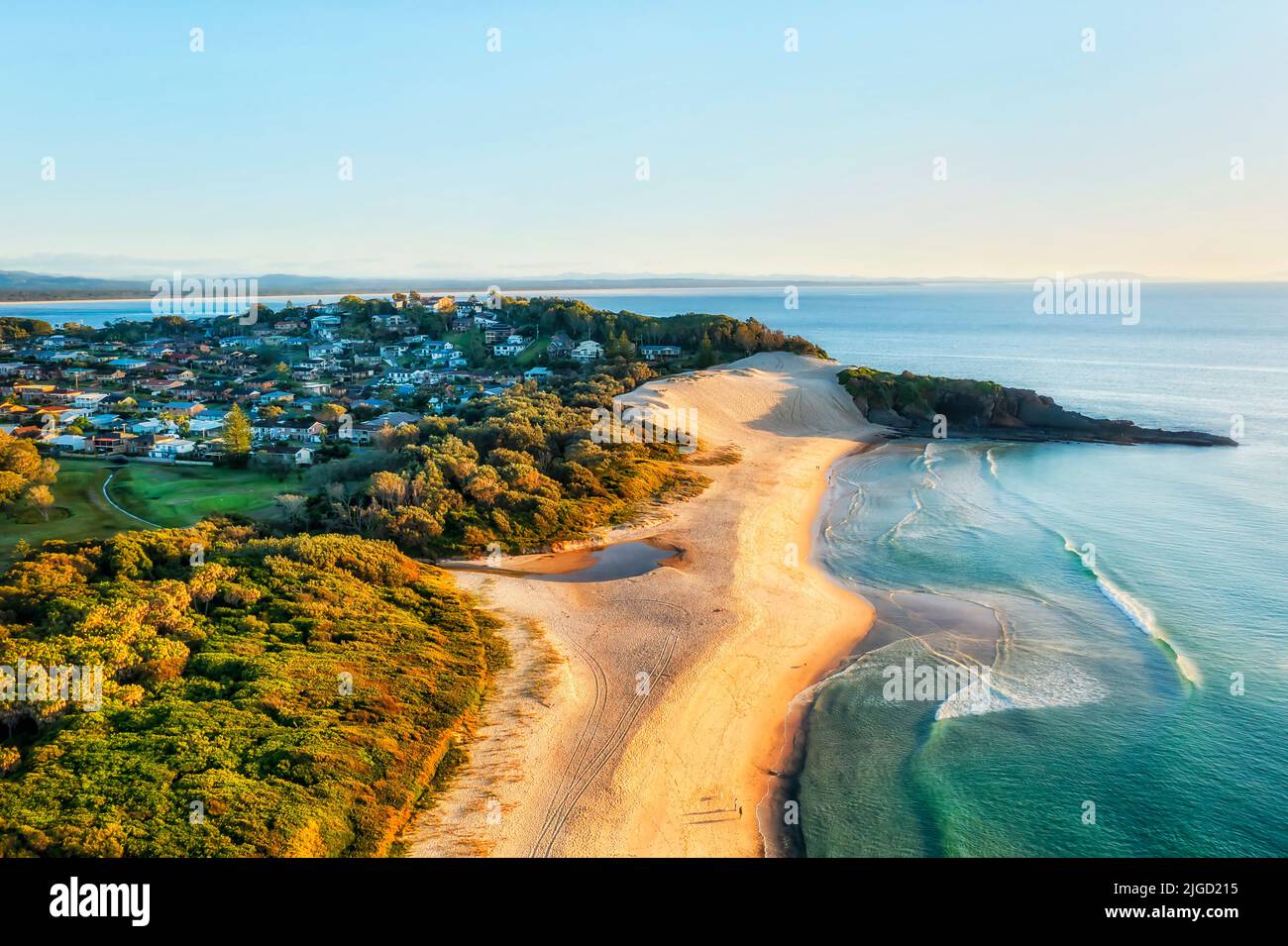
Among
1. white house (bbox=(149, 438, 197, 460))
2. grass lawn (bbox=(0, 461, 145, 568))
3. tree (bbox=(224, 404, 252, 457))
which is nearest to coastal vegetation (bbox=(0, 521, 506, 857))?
grass lawn (bbox=(0, 461, 145, 568))

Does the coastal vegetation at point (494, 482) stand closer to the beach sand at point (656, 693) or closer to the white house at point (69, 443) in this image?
the beach sand at point (656, 693)

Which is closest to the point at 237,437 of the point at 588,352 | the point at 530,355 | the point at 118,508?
the point at 118,508

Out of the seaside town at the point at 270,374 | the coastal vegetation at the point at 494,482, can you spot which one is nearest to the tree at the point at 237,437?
the seaside town at the point at 270,374

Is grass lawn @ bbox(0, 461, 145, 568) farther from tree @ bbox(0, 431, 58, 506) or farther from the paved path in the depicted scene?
tree @ bbox(0, 431, 58, 506)

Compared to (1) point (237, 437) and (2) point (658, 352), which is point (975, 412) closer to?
(2) point (658, 352)

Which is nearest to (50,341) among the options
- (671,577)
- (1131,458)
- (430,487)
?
(430,487)
